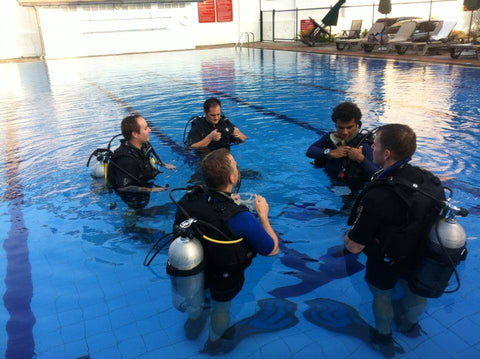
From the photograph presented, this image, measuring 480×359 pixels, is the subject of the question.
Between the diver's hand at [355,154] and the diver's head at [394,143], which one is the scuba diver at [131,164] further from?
the diver's head at [394,143]

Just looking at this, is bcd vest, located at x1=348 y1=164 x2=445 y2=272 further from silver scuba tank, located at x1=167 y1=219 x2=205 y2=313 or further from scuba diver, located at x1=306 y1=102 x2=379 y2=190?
scuba diver, located at x1=306 y1=102 x2=379 y2=190

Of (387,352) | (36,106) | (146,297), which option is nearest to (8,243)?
(146,297)

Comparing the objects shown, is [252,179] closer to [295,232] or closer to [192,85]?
[295,232]

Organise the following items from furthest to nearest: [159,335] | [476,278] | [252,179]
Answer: [252,179] < [476,278] < [159,335]

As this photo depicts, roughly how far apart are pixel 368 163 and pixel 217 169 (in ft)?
6.29

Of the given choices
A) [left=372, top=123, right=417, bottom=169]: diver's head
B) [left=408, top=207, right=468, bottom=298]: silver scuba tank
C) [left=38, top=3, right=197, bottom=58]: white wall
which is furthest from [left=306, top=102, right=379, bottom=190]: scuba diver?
[left=38, top=3, right=197, bottom=58]: white wall

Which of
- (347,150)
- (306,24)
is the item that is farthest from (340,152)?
(306,24)

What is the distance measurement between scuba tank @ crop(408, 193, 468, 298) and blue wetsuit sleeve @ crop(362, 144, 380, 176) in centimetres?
146

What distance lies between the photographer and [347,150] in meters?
3.58

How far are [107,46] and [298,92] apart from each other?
19109 millimetres

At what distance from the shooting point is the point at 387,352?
2.32 m

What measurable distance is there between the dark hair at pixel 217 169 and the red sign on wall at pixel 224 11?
2959 cm

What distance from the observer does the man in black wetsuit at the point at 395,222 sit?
2158 millimetres

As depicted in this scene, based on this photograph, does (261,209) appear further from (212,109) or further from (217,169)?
(212,109)
